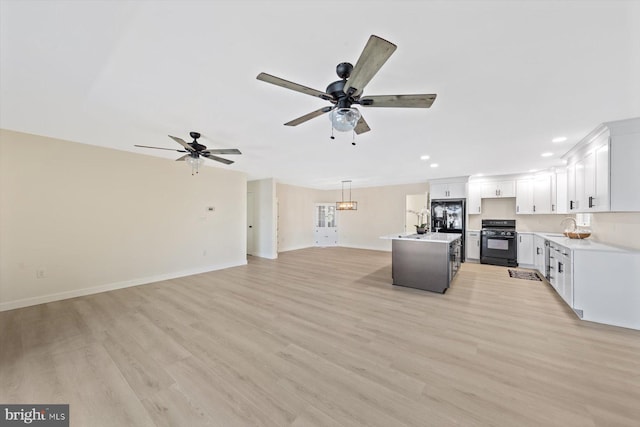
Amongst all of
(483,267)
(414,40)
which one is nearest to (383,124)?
(414,40)

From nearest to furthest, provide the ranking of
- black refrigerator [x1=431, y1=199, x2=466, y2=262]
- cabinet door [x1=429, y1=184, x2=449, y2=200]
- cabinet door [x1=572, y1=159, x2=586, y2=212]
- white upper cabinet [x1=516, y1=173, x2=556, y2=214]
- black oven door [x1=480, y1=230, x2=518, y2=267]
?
cabinet door [x1=572, y1=159, x2=586, y2=212] < white upper cabinet [x1=516, y1=173, x2=556, y2=214] < black oven door [x1=480, y1=230, x2=518, y2=267] < black refrigerator [x1=431, y1=199, x2=466, y2=262] < cabinet door [x1=429, y1=184, x2=449, y2=200]

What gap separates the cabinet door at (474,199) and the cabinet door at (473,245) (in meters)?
0.65

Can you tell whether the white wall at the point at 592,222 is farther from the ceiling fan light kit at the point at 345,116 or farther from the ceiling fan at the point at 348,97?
the ceiling fan light kit at the point at 345,116

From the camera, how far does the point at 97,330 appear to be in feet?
9.26

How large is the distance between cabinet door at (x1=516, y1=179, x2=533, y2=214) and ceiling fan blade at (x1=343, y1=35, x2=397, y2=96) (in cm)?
700

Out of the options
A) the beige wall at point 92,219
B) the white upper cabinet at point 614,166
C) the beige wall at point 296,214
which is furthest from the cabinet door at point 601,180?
the beige wall at point 296,214

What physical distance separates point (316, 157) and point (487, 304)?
3998 mm

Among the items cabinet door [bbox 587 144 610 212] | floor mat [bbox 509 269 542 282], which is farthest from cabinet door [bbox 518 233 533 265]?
cabinet door [bbox 587 144 610 212]

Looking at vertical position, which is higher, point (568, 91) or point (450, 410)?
point (568, 91)

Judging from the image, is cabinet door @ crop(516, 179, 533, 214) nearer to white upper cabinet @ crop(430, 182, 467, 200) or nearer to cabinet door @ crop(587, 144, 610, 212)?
white upper cabinet @ crop(430, 182, 467, 200)

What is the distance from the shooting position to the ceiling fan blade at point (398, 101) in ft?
5.61

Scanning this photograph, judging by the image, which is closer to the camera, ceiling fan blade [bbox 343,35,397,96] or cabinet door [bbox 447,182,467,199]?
ceiling fan blade [bbox 343,35,397,96]

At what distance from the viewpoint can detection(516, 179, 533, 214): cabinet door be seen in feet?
20.2

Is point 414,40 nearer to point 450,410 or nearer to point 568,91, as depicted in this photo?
point 568,91
